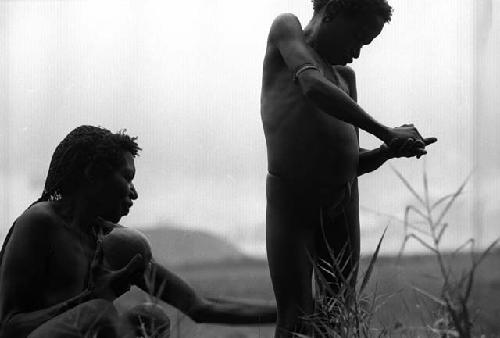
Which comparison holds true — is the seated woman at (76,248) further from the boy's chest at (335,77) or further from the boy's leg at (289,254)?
the boy's chest at (335,77)

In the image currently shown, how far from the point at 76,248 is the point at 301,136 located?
28.4 inches

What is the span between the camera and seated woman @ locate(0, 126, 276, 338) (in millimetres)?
2586

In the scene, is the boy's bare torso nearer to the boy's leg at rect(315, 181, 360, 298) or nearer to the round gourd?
the boy's leg at rect(315, 181, 360, 298)

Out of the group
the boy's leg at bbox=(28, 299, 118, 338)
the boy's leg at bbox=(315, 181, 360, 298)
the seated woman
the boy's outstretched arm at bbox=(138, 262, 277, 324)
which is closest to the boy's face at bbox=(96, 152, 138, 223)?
the seated woman

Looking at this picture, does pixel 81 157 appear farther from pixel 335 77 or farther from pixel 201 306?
pixel 335 77

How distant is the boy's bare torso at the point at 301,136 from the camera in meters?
2.97

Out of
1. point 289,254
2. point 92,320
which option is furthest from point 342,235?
point 92,320

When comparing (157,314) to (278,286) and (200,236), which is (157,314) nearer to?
(278,286)

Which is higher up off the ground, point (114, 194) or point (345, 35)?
point (345, 35)

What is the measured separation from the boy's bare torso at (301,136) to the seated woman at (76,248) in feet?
1.39

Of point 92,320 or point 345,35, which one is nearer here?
point 92,320

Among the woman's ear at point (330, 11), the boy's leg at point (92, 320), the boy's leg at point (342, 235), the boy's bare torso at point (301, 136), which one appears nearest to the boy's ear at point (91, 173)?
the boy's leg at point (92, 320)

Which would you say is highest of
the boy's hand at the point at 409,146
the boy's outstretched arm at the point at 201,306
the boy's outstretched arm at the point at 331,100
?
the boy's outstretched arm at the point at 331,100

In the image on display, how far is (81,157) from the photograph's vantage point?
2744mm
